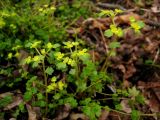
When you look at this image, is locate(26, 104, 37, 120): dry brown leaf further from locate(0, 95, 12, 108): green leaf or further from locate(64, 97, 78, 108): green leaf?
locate(64, 97, 78, 108): green leaf

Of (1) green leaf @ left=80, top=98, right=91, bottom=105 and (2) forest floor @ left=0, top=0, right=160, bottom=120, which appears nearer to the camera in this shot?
(1) green leaf @ left=80, top=98, right=91, bottom=105

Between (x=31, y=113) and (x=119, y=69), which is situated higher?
(x=119, y=69)

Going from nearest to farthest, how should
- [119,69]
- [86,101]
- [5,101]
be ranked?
[86,101] < [5,101] < [119,69]

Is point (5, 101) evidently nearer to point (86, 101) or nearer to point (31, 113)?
point (31, 113)

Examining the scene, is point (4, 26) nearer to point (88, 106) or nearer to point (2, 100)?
point (2, 100)

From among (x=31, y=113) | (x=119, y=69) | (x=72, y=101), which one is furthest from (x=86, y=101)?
(x=119, y=69)

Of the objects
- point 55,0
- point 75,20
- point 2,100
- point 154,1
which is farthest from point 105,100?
point 154,1

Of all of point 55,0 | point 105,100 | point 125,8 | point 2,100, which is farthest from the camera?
point 125,8

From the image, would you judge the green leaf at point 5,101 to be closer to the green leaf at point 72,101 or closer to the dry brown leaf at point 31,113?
the dry brown leaf at point 31,113

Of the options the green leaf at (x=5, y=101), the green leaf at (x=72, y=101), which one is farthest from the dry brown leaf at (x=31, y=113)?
the green leaf at (x=72, y=101)

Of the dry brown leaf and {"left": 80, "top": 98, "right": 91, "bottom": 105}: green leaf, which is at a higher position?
{"left": 80, "top": 98, "right": 91, "bottom": 105}: green leaf

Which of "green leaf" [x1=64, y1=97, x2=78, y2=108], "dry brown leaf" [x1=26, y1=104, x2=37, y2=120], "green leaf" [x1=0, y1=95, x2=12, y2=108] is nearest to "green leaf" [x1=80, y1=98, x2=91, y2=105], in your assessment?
"green leaf" [x1=64, y1=97, x2=78, y2=108]
